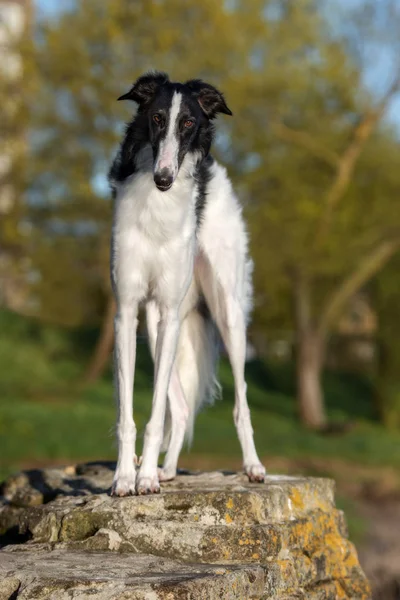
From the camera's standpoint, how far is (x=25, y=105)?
18328 millimetres

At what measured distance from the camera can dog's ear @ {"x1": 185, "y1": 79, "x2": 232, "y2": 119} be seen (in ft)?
16.4

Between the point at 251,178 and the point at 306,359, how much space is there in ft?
13.5

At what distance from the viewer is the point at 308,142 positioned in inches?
748

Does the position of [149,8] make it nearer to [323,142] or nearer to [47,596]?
[323,142]

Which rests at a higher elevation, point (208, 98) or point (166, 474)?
point (208, 98)

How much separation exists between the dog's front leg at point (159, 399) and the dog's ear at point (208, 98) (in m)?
1.07

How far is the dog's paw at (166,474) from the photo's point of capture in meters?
5.33

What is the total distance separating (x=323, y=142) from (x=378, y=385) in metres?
5.30

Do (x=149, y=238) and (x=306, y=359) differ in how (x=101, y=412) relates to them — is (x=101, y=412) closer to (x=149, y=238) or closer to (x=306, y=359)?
(x=306, y=359)

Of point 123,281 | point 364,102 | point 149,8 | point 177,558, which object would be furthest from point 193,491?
point 364,102

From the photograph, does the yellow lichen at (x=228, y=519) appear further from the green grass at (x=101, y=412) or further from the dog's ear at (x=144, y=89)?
the green grass at (x=101, y=412)

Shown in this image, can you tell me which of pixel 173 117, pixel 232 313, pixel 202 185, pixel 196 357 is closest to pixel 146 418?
pixel 196 357

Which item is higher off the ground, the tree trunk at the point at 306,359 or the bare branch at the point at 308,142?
the bare branch at the point at 308,142

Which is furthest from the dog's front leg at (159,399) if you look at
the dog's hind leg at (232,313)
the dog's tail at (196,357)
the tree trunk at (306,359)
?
the tree trunk at (306,359)
